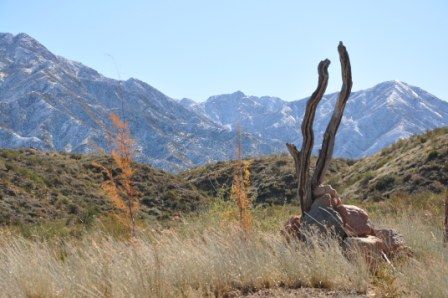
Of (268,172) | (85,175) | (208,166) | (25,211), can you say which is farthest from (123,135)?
(208,166)

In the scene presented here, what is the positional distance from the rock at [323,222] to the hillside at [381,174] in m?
6.24

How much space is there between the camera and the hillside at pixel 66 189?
23855mm

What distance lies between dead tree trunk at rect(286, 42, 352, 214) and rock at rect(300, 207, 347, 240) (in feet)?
2.20

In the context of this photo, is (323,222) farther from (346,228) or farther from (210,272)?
(210,272)

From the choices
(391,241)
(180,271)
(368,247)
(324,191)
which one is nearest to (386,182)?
(324,191)

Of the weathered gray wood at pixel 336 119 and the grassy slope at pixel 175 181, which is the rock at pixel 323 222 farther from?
the grassy slope at pixel 175 181

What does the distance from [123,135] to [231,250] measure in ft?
13.6

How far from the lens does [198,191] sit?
36094mm

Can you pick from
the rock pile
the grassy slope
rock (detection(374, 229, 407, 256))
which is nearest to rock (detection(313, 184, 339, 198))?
the rock pile

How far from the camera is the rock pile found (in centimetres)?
743

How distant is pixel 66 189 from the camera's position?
2928cm

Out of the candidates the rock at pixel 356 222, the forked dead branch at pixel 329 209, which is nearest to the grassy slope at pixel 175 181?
the forked dead branch at pixel 329 209

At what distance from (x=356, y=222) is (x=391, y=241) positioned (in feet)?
2.03

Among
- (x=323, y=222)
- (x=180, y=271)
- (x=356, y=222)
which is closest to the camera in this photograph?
(x=180, y=271)
